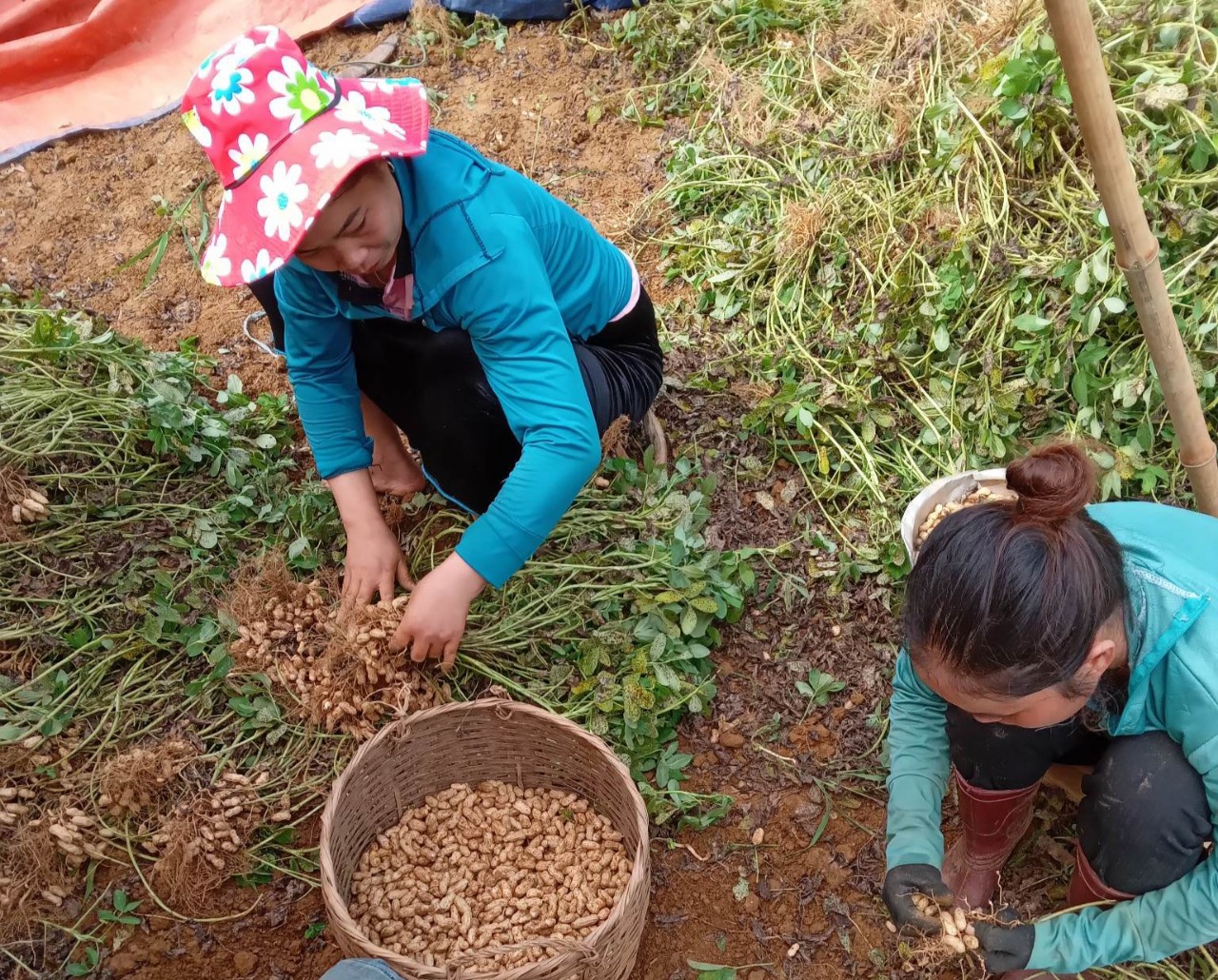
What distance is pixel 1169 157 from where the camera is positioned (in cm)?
202

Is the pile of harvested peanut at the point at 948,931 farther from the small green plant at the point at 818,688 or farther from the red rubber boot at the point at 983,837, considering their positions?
the small green plant at the point at 818,688

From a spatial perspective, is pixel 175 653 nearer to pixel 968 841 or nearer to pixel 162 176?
pixel 968 841

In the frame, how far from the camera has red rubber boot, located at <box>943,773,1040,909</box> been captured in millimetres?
1525

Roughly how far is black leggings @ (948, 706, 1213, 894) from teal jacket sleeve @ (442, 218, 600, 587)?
73cm

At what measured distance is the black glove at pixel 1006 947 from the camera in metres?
1.26

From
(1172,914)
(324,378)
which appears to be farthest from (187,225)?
(1172,914)

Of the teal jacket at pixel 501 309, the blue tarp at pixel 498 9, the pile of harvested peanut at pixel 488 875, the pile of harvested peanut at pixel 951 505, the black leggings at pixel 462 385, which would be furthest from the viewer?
the blue tarp at pixel 498 9

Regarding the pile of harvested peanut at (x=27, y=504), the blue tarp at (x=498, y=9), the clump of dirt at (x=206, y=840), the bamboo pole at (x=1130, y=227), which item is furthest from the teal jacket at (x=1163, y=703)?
the blue tarp at (x=498, y=9)

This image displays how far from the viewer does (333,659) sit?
1.69 m

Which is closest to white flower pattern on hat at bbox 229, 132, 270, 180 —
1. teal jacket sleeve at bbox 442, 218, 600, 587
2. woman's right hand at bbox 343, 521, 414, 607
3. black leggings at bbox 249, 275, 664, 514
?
teal jacket sleeve at bbox 442, 218, 600, 587

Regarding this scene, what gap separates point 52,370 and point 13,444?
10.9 inches

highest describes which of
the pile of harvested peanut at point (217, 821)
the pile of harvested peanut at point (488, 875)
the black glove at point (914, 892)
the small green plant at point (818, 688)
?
the pile of harvested peanut at point (217, 821)

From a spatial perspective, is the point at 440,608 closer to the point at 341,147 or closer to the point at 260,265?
the point at 260,265

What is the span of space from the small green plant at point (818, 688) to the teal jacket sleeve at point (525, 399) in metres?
A: 0.73
